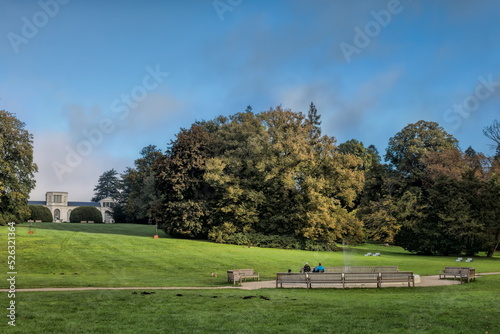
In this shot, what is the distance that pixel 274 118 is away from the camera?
54938 millimetres

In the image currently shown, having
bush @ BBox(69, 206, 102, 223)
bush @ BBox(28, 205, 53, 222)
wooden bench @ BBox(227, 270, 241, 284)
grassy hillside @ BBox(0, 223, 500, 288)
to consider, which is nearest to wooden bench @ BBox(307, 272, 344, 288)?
wooden bench @ BBox(227, 270, 241, 284)

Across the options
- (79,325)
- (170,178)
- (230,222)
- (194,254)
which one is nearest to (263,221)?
(230,222)

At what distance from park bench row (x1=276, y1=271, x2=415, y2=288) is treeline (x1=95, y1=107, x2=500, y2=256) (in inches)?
1101

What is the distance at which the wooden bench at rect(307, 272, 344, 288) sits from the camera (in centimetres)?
2022

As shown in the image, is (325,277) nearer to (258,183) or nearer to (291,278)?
(291,278)

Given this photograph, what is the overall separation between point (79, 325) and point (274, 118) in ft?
151

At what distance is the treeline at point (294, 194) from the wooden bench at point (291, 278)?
1123 inches

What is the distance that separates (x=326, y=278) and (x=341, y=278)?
2.35 ft

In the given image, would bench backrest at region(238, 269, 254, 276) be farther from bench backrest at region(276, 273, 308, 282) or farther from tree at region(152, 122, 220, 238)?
tree at region(152, 122, 220, 238)

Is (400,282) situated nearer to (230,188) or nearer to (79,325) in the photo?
(79,325)

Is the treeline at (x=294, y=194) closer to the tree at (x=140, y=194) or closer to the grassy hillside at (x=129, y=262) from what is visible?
the grassy hillside at (x=129, y=262)

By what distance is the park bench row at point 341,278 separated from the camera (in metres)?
20.3

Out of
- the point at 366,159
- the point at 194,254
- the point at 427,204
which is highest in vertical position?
the point at 366,159

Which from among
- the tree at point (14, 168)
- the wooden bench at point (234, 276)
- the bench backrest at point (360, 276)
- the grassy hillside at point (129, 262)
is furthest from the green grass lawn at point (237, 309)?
the tree at point (14, 168)
